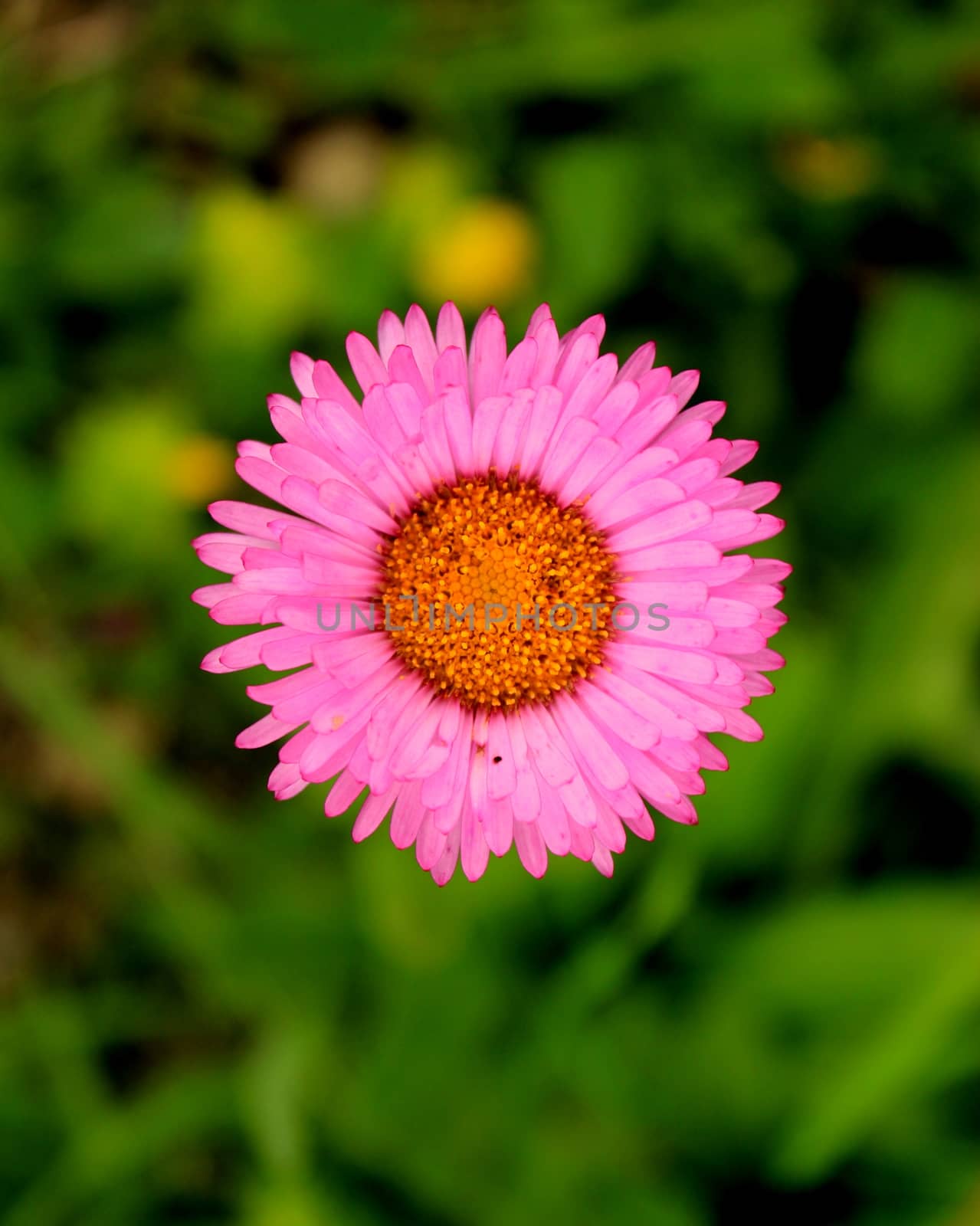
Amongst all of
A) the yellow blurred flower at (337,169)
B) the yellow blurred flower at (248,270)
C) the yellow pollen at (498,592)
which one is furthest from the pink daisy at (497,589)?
the yellow blurred flower at (337,169)

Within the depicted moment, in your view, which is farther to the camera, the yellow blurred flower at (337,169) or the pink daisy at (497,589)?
the yellow blurred flower at (337,169)

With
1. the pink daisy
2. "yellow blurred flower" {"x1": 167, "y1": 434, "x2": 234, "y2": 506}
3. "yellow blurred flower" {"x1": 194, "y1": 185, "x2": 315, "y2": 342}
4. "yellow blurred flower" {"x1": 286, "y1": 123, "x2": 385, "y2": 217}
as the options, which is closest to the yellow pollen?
the pink daisy

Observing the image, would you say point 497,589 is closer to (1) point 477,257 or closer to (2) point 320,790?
(2) point 320,790

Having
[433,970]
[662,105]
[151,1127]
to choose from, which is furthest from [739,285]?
[151,1127]

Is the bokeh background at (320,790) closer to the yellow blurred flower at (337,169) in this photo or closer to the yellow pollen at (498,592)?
the yellow blurred flower at (337,169)

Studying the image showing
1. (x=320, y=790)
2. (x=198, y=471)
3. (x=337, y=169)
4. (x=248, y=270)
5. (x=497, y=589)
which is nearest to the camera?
(x=497, y=589)

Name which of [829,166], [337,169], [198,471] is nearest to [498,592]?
[198,471]

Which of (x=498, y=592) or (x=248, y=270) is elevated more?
(x=248, y=270)

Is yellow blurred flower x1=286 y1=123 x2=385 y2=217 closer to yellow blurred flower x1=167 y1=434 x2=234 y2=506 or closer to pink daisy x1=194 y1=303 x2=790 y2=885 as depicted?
yellow blurred flower x1=167 y1=434 x2=234 y2=506
